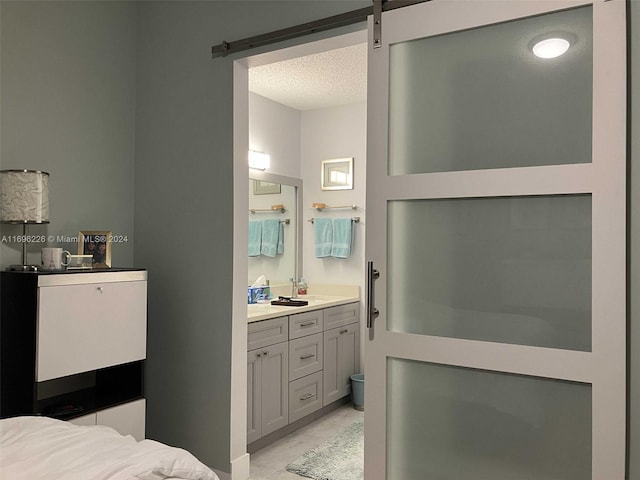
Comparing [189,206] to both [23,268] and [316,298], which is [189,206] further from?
[316,298]

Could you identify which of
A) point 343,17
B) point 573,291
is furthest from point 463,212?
point 343,17

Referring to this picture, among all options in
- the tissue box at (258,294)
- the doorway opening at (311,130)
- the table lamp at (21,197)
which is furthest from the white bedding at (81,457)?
the tissue box at (258,294)

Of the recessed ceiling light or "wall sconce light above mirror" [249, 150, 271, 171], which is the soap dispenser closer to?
"wall sconce light above mirror" [249, 150, 271, 171]

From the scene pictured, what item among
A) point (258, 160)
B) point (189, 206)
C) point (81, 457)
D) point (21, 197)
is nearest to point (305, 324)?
point (189, 206)

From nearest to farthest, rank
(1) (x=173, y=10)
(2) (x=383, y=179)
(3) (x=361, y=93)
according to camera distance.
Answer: (2) (x=383, y=179) < (1) (x=173, y=10) < (3) (x=361, y=93)

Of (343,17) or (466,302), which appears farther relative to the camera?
(343,17)

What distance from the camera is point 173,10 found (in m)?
3.14

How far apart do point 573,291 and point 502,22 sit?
1.08 meters

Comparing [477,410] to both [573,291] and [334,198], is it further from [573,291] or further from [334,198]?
[334,198]

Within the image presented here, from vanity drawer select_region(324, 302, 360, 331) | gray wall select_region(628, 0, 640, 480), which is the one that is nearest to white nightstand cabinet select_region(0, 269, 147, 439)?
vanity drawer select_region(324, 302, 360, 331)

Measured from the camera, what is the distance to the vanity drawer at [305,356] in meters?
3.74

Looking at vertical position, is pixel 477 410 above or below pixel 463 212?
below

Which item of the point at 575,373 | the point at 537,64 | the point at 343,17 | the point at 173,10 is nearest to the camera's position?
the point at 575,373

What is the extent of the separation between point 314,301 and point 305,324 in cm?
55
